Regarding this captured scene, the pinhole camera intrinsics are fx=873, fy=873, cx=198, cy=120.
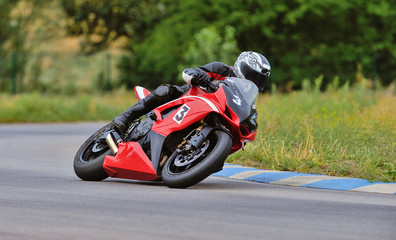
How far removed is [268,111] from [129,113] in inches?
252

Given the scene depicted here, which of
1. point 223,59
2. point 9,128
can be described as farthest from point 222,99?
point 223,59

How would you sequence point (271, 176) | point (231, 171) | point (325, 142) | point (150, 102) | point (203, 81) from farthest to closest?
point (325, 142) < point (231, 171) < point (271, 176) < point (150, 102) < point (203, 81)

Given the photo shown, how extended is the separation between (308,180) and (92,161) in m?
2.41

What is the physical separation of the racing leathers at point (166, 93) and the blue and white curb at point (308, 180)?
1.33 meters

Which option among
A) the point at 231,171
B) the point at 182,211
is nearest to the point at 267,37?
→ the point at 231,171

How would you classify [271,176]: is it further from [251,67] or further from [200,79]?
[200,79]

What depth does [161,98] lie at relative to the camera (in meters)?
9.48

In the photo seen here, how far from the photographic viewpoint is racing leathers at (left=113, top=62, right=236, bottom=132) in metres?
9.34

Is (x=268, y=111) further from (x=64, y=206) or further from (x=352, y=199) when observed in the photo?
(x=64, y=206)

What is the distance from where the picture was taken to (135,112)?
32.0 feet

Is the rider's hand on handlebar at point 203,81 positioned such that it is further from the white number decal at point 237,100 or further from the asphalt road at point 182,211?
the asphalt road at point 182,211

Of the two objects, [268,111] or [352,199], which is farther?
[268,111]

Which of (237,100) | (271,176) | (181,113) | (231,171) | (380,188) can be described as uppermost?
(237,100)

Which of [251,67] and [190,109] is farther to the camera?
[251,67]
